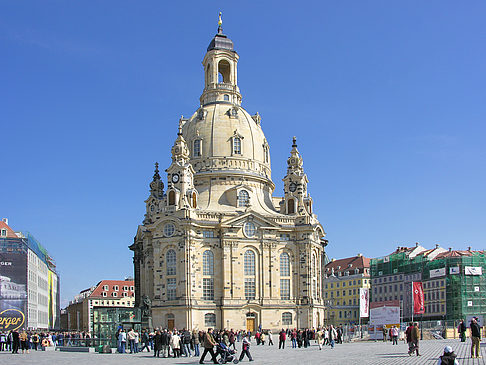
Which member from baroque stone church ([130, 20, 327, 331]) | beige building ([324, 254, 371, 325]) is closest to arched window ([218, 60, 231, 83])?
baroque stone church ([130, 20, 327, 331])

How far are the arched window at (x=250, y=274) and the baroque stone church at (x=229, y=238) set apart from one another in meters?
0.12

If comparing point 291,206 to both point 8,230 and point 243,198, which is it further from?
point 8,230

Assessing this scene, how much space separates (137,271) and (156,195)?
38.9ft

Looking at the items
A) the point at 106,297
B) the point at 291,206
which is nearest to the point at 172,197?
the point at 291,206

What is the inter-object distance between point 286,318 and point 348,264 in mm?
53471

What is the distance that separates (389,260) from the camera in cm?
11456

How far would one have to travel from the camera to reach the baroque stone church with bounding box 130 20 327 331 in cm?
7728

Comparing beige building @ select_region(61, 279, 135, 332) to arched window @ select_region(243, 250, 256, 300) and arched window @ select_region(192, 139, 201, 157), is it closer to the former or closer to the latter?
arched window @ select_region(192, 139, 201, 157)

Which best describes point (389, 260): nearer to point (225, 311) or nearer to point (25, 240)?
point (225, 311)

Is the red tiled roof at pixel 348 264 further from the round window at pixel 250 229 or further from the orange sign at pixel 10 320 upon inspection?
the orange sign at pixel 10 320

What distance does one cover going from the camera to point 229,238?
259ft

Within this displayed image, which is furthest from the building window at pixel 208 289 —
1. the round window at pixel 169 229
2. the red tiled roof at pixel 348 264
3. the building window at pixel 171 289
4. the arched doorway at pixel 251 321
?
the red tiled roof at pixel 348 264

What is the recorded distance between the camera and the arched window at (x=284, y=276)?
80875mm

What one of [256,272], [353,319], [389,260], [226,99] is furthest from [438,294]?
[226,99]
